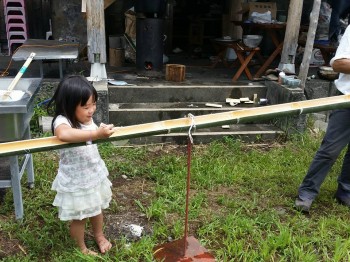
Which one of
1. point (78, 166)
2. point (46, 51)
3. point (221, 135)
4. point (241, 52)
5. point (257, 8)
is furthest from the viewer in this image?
point (257, 8)

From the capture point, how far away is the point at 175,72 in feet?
22.5

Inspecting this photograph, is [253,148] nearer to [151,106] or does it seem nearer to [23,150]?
[151,106]

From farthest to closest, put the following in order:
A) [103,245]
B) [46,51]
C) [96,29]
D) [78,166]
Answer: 1. [46,51]
2. [96,29]
3. [103,245]
4. [78,166]

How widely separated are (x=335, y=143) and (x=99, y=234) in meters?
2.37

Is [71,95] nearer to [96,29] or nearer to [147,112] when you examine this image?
[147,112]

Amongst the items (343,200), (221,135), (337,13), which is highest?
(337,13)

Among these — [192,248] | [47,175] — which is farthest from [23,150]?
[47,175]

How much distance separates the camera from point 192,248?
3271 millimetres

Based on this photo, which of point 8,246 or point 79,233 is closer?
point 79,233

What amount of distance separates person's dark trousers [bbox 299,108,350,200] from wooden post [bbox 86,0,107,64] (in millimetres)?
3679

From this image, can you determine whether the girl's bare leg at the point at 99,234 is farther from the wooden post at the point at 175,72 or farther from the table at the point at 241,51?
the table at the point at 241,51

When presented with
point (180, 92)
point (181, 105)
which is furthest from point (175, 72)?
point (181, 105)

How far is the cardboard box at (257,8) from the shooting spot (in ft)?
27.6

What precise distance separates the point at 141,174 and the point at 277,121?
2.67 m
